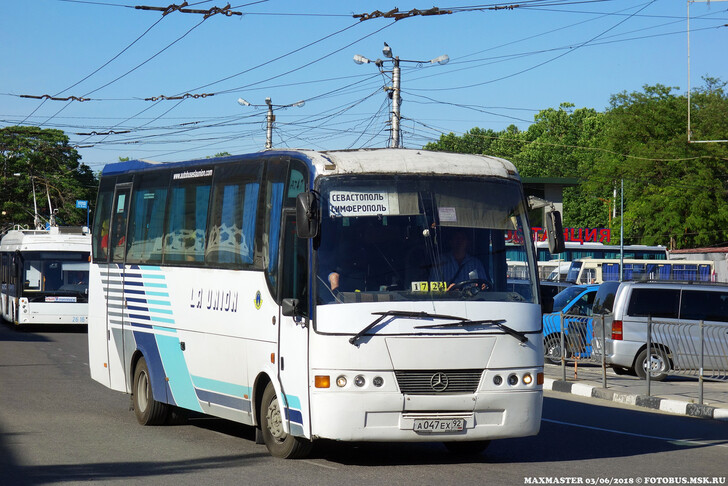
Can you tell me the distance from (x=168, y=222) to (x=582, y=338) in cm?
1032

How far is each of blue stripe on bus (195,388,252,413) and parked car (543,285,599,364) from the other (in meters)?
Answer: 10.5

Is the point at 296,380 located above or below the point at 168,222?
below

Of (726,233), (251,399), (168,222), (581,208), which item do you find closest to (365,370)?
(251,399)

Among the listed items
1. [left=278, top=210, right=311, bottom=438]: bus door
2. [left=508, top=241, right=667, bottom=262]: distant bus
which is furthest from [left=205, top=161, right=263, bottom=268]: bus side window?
[left=508, top=241, right=667, bottom=262]: distant bus

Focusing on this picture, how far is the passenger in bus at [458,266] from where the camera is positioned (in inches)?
380

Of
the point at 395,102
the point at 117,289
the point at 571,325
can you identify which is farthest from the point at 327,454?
the point at 395,102

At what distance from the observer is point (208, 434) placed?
1222cm

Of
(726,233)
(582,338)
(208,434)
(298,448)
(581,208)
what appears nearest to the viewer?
(298,448)

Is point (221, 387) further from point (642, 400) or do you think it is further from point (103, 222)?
point (642, 400)

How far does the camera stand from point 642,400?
55.8ft

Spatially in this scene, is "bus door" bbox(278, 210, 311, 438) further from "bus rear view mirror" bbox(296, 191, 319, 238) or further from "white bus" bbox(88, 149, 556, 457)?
"bus rear view mirror" bbox(296, 191, 319, 238)

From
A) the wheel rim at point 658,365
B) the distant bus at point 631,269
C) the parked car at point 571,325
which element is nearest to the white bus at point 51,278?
the parked car at point 571,325

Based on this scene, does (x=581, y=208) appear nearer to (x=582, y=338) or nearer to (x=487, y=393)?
(x=582, y=338)

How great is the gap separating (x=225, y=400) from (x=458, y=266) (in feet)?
9.86
